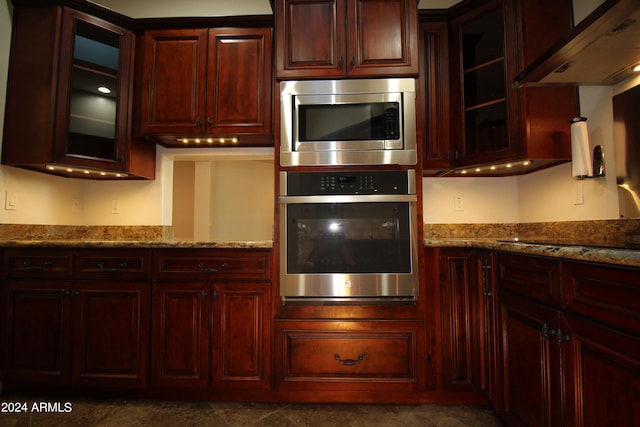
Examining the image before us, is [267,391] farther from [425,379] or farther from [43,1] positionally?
[43,1]

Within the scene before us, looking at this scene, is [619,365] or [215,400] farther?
[215,400]

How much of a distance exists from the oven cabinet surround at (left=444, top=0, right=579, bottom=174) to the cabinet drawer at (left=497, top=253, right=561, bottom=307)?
2.42 feet

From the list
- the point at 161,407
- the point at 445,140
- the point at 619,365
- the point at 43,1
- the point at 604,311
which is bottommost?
the point at 161,407

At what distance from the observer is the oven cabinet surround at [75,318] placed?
1774 millimetres

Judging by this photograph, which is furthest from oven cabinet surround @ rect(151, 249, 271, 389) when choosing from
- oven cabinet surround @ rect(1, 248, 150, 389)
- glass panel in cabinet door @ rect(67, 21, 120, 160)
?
glass panel in cabinet door @ rect(67, 21, 120, 160)

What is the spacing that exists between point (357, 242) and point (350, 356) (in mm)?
631

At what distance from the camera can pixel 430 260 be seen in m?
1.79

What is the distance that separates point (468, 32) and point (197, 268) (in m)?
2.27

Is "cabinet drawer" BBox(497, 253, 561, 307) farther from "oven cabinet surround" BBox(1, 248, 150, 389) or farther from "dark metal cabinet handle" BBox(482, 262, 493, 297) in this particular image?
"oven cabinet surround" BBox(1, 248, 150, 389)

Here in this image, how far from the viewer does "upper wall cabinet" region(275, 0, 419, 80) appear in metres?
1.83

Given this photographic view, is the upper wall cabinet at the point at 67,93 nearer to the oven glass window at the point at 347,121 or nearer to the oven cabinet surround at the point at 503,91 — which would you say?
the oven glass window at the point at 347,121

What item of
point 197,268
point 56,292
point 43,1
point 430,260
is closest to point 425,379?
point 430,260

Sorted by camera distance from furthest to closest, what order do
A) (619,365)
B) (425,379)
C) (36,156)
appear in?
(36,156)
(425,379)
(619,365)

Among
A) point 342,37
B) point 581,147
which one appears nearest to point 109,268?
point 342,37
